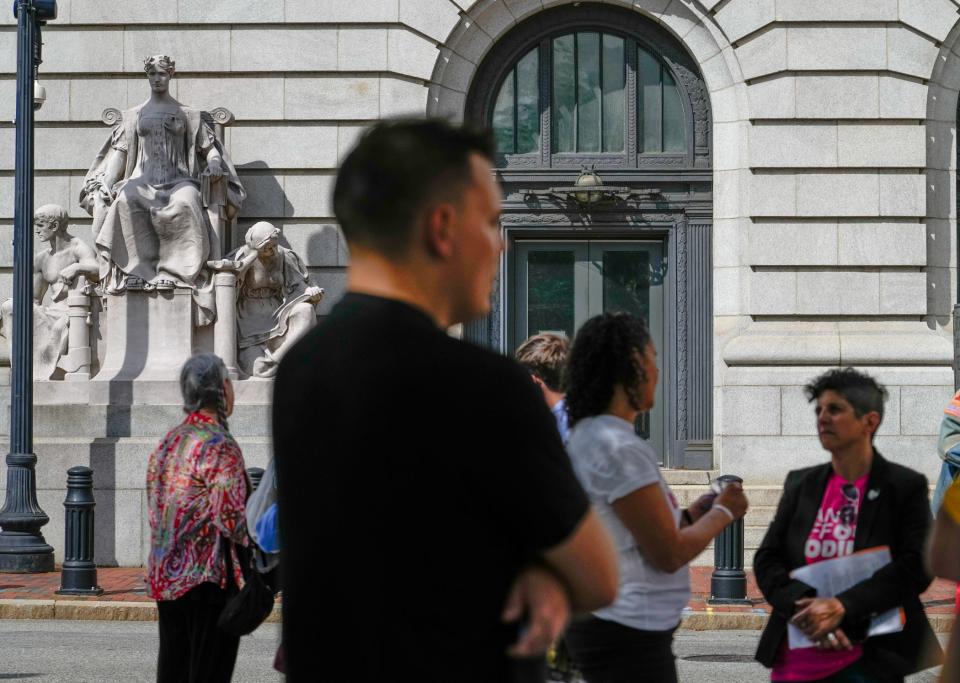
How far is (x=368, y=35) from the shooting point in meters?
18.0

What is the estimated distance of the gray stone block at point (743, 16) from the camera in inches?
703

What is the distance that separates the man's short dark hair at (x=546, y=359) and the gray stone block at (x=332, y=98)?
36.3 ft

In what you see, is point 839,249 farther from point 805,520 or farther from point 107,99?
point 805,520

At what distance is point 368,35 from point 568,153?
107 inches

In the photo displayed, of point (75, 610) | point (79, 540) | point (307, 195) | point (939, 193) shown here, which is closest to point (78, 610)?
point (75, 610)

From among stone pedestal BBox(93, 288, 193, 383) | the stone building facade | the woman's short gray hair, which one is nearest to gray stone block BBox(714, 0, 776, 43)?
the stone building facade

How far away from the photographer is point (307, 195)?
18.0 meters

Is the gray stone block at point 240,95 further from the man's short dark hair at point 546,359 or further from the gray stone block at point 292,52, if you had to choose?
the man's short dark hair at point 546,359

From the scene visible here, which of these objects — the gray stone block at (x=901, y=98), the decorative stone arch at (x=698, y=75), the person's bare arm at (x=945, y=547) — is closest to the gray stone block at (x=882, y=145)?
the gray stone block at (x=901, y=98)

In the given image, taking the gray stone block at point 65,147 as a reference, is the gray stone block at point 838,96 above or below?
above

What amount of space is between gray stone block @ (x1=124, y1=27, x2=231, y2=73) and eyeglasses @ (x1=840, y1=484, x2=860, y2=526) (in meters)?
14.0

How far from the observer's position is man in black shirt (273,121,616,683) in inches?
97.2

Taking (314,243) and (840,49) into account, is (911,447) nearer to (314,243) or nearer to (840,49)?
(840,49)

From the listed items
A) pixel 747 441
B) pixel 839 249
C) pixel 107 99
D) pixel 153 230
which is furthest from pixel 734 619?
pixel 107 99
